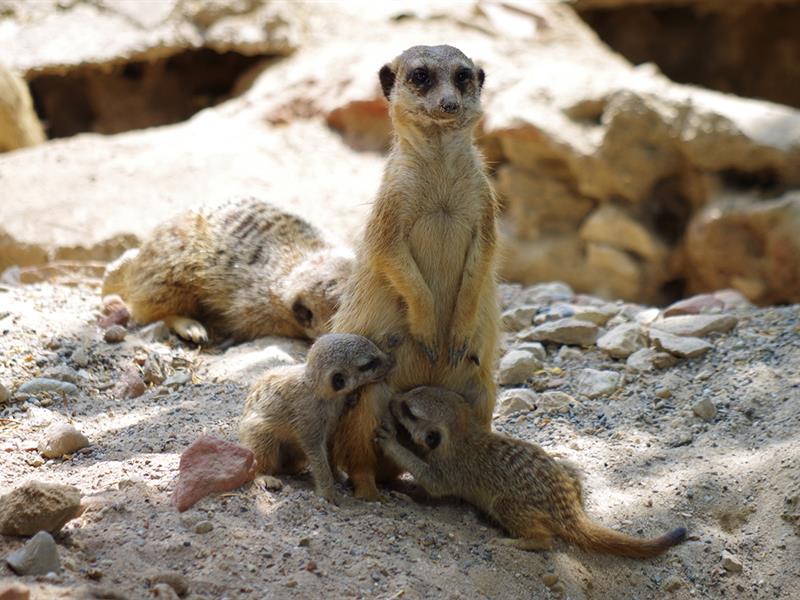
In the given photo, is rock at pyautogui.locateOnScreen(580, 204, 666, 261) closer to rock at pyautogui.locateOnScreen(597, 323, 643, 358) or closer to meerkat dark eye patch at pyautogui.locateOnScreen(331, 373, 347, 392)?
rock at pyautogui.locateOnScreen(597, 323, 643, 358)

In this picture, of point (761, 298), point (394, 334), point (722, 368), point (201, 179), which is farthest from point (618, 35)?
point (394, 334)

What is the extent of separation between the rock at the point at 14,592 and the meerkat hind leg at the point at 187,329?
2774 mm

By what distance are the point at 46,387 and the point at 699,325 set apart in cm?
258

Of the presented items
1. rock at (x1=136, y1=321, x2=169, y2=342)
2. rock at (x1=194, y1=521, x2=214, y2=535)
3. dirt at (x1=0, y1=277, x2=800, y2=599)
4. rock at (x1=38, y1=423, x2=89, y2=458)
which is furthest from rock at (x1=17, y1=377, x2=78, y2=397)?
rock at (x1=194, y1=521, x2=214, y2=535)

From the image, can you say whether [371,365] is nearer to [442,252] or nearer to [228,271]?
[442,252]

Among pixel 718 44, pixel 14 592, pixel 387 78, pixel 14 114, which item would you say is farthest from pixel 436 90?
pixel 718 44

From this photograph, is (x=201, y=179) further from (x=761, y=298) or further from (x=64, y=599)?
(x=64, y=599)

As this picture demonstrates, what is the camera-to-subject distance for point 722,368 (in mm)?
3846

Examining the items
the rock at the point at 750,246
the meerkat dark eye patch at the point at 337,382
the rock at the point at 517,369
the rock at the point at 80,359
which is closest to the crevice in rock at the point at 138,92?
the rock at the point at 750,246

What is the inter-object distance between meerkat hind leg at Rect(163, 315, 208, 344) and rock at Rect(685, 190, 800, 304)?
12.1 ft

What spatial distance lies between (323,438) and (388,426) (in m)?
0.21

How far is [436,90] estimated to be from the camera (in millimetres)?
3121

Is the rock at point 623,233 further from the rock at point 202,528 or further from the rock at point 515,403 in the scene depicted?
the rock at point 202,528

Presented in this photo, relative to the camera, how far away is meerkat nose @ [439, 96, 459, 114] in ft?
9.89
